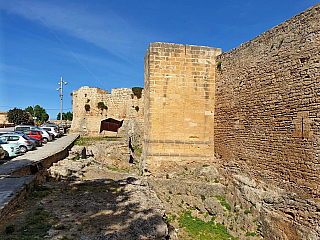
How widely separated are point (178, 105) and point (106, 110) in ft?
63.1

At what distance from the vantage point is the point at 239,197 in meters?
8.70

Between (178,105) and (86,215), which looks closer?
(86,215)

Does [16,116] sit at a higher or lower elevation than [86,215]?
higher

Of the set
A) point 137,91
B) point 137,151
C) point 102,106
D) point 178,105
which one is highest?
point 137,91

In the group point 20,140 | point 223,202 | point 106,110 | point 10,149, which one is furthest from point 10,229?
point 106,110

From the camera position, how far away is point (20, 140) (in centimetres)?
1431

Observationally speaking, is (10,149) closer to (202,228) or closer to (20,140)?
(20,140)

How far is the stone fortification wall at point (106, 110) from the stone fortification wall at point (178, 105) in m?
16.4

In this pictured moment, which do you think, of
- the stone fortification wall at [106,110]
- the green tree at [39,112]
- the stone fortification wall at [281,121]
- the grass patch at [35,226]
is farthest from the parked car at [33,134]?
the green tree at [39,112]

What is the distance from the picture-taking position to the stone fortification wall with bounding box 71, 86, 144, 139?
27281 mm

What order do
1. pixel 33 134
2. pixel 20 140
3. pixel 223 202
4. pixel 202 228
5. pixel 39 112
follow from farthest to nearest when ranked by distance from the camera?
pixel 39 112 < pixel 33 134 < pixel 20 140 < pixel 223 202 < pixel 202 228

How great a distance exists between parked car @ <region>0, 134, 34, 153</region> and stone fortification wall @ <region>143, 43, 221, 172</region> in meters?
8.13

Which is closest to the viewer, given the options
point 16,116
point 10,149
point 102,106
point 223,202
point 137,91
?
point 223,202

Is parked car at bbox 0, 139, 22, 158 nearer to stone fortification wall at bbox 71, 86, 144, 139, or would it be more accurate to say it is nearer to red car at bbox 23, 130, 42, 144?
red car at bbox 23, 130, 42, 144
